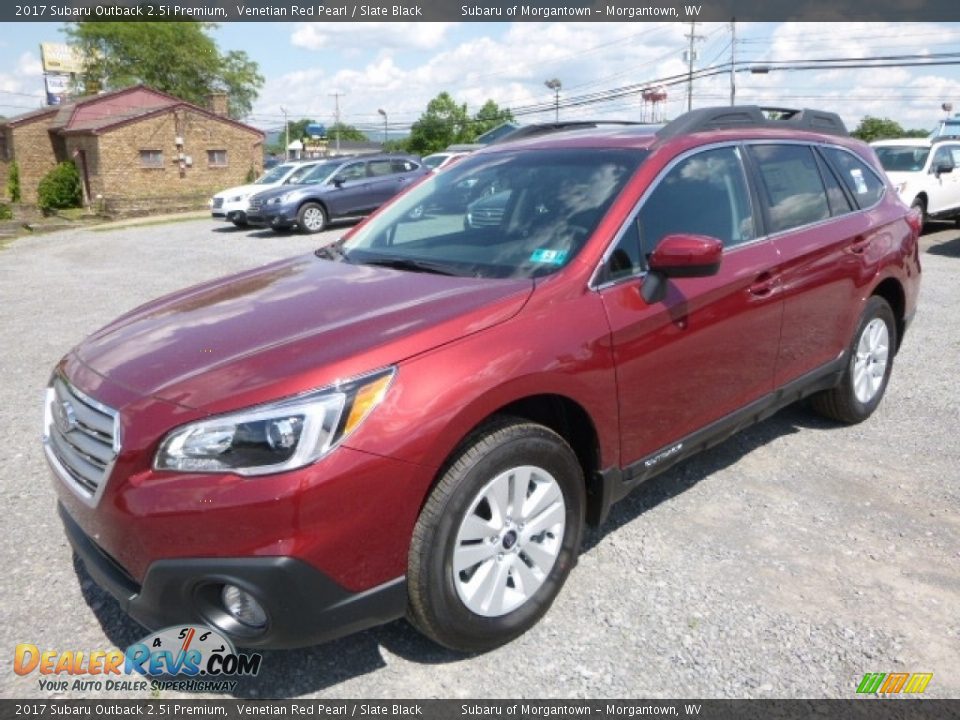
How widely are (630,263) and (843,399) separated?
2262 millimetres

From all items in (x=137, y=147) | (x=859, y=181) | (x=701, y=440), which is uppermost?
(x=137, y=147)

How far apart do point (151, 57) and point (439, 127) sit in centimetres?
2640

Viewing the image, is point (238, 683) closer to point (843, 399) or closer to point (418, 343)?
point (418, 343)

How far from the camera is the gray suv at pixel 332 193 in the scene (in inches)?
675

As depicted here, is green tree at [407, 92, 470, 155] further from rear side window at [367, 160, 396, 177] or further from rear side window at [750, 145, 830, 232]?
rear side window at [750, 145, 830, 232]

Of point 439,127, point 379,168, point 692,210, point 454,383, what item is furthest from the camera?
point 439,127

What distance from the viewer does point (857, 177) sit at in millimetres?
4738

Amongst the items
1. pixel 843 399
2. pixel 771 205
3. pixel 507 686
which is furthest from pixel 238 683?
pixel 843 399

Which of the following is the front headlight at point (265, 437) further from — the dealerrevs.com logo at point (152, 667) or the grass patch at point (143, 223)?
the grass patch at point (143, 223)

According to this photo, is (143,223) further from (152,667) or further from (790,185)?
(152,667)

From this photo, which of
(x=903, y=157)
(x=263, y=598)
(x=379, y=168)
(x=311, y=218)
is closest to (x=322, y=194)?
Result: (x=311, y=218)

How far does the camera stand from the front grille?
2428mm

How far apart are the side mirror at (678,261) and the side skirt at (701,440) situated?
676mm

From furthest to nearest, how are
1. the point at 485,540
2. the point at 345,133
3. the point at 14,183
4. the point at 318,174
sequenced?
1. the point at 345,133
2. the point at 14,183
3. the point at 318,174
4. the point at 485,540
